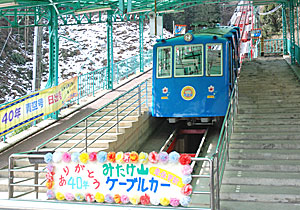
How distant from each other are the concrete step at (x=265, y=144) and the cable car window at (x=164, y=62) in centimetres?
403

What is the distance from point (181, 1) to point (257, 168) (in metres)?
14.3

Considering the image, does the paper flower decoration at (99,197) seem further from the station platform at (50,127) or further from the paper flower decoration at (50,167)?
the station platform at (50,127)

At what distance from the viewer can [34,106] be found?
12133mm

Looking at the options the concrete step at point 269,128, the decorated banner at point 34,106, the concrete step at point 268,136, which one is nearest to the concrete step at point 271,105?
the concrete step at point 269,128

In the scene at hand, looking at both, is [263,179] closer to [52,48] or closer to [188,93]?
[188,93]

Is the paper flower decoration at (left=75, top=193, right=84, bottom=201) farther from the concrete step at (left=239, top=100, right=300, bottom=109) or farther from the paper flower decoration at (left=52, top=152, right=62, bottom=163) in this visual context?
the concrete step at (left=239, top=100, right=300, bottom=109)

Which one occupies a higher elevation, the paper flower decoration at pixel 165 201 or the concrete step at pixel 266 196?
the paper flower decoration at pixel 165 201

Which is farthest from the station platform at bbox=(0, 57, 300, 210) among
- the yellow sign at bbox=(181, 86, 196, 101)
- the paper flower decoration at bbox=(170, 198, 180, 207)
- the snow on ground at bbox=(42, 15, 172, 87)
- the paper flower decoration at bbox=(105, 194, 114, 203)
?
the snow on ground at bbox=(42, 15, 172, 87)

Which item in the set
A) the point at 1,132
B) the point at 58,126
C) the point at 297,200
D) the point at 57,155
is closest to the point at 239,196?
the point at 297,200

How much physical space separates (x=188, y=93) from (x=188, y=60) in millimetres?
1177

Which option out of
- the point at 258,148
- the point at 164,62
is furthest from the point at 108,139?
the point at 258,148

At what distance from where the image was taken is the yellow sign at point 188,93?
490 inches

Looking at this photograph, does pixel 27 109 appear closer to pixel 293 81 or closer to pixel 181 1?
pixel 293 81

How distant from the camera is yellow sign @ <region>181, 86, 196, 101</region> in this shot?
490 inches
